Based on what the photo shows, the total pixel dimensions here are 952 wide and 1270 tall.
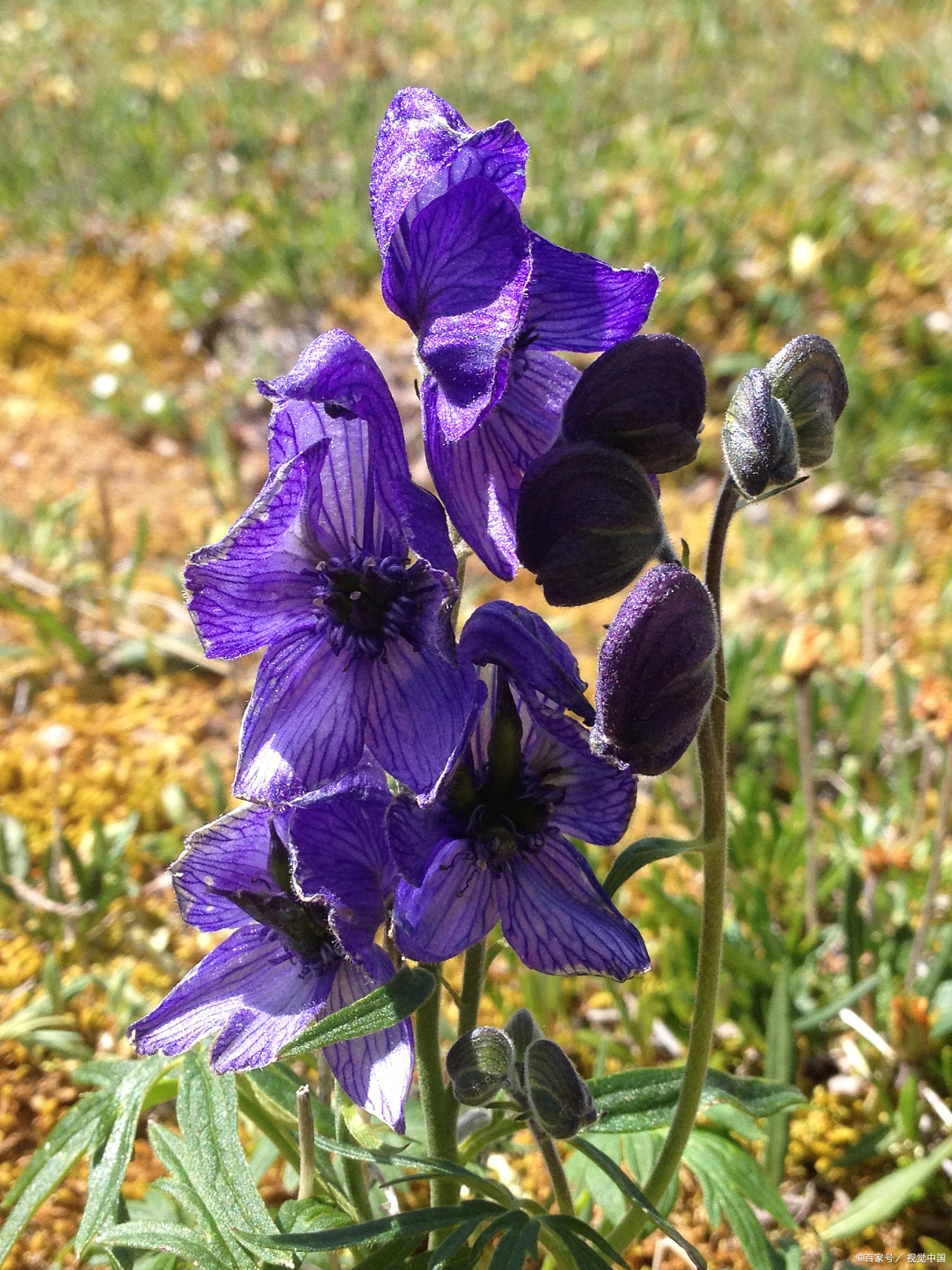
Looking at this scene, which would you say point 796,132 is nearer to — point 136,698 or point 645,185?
point 645,185

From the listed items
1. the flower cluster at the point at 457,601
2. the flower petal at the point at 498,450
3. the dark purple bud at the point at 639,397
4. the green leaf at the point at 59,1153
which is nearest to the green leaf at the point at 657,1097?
the flower cluster at the point at 457,601

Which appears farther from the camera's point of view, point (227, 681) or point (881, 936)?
point (227, 681)

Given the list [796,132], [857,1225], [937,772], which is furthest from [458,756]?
[796,132]

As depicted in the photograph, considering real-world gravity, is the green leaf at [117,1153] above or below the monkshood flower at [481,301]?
below

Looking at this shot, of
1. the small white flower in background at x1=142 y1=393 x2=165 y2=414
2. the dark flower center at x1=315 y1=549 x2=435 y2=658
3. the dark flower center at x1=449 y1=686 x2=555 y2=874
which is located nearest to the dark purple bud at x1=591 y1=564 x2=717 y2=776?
the dark flower center at x1=449 y1=686 x2=555 y2=874

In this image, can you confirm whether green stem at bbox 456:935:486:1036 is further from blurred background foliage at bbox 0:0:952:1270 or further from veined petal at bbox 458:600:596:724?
blurred background foliage at bbox 0:0:952:1270

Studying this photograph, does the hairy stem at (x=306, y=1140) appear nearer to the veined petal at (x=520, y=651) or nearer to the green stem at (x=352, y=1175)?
the green stem at (x=352, y=1175)

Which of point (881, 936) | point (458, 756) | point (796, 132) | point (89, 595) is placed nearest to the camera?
point (458, 756)
